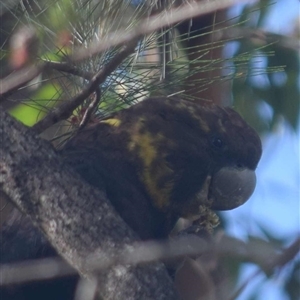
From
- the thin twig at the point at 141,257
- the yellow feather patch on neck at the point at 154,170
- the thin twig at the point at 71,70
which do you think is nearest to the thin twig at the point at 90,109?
the thin twig at the point at 71,70

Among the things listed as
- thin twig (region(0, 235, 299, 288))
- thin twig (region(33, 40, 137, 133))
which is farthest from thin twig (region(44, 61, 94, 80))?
thin twig (region(0, 235, 299, 288))

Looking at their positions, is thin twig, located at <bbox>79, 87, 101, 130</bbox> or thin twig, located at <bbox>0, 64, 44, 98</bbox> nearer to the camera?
thin twig, located at <bbox>0, 64, 44, 98</bbox>

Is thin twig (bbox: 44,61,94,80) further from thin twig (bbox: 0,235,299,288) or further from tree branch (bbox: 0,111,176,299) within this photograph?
thin twig (bbox: 0,235,299,288)

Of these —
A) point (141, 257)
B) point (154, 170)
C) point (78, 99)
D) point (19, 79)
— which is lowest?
point (154, 170)

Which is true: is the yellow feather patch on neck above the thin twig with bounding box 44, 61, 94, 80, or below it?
below

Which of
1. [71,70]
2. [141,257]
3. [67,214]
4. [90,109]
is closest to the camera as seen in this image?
[141,257]

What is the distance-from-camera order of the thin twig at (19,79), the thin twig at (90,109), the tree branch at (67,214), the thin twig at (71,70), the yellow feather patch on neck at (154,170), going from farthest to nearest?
the yellow feather patch on neck at (154,170), the thin twig at (90,109), the thin twig at (71,70), the tree branch at (67,214), the thin twig at (19,79)

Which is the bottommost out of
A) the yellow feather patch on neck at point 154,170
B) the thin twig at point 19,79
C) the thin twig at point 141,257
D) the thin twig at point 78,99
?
the yellow feather patch on neck at point 154,170

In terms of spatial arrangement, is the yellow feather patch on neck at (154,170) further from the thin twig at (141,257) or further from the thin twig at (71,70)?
the thin twig at (71,70)

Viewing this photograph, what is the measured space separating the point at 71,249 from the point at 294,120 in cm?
128

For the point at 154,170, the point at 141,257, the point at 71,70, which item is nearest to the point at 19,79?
the point at 71,70

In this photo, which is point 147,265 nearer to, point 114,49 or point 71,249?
point 71,249

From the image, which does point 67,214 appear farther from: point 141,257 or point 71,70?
point 71,70

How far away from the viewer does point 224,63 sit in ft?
7.63
